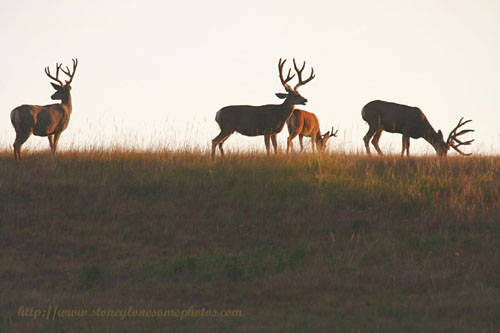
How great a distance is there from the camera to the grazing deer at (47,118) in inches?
620

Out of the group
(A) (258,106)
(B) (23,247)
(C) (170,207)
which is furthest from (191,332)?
(A) (258,106)

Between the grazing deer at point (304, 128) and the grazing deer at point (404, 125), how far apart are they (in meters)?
1.58

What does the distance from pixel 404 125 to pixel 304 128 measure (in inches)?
126

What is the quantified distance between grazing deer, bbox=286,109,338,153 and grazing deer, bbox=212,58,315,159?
1.78 meters

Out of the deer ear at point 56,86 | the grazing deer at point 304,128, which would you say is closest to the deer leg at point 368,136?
the grazing deer at point 304,128

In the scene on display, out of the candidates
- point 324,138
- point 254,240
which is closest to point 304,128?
point 324,138

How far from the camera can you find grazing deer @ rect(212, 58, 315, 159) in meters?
16.3

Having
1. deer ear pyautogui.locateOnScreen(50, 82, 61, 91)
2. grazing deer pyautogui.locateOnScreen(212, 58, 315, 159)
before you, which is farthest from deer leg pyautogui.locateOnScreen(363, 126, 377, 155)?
deer ear pyautogui.locateOnScreen(50, 82, 61, 91)

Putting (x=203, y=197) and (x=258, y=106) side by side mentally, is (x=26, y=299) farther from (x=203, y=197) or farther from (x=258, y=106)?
(x=258, y=106)

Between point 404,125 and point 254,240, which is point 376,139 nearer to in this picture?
point 404,125

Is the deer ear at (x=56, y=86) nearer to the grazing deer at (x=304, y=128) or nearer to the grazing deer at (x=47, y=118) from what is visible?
the grazing deer at (x=47, y=118)

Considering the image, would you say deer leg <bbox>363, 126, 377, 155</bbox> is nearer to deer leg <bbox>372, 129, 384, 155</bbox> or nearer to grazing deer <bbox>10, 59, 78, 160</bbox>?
deer leg <bbox>372, 129, 384, 155</bbox>

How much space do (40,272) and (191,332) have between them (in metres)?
3.91

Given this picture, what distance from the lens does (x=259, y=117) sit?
54.1ft
